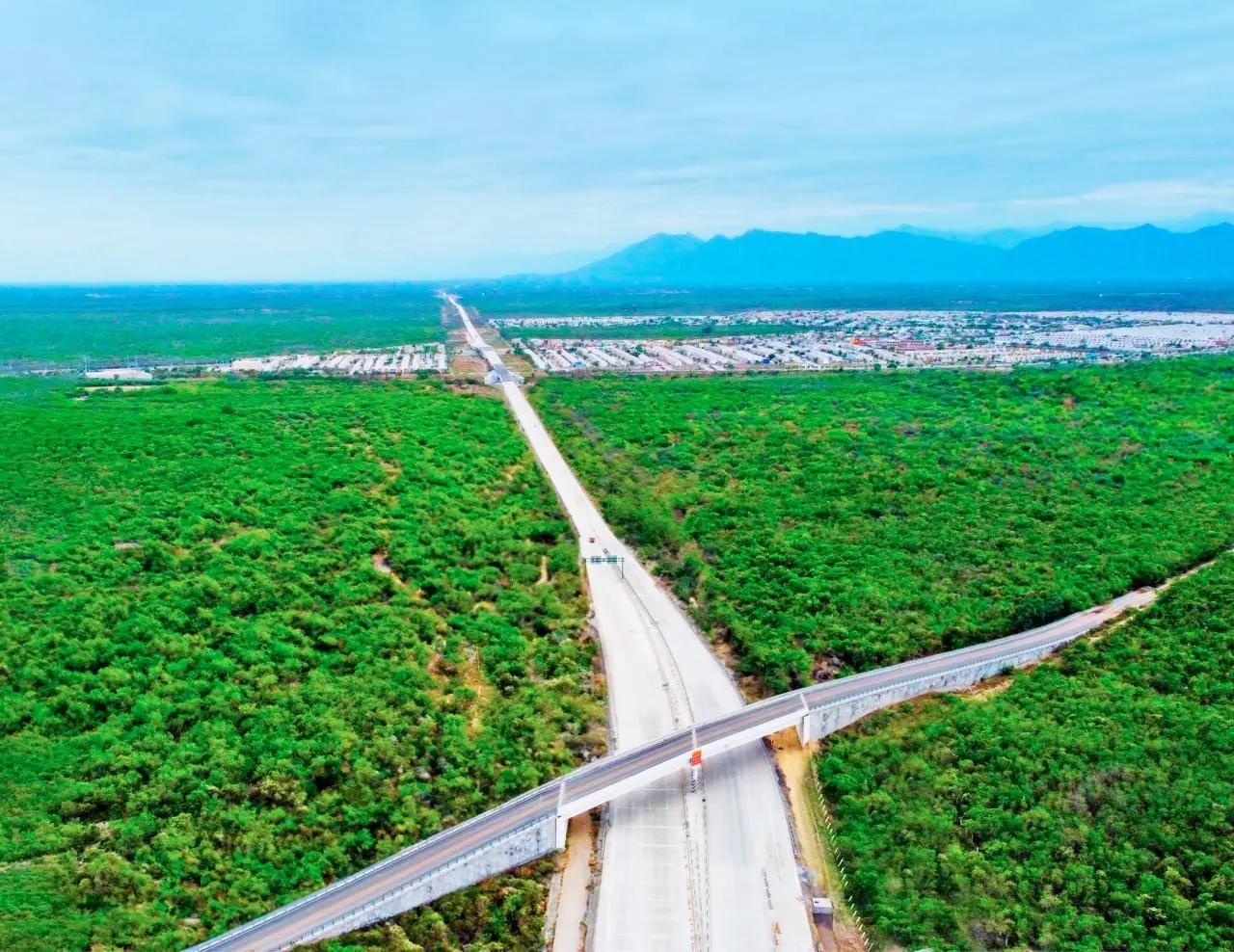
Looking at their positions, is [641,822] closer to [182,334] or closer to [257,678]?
[257,678]

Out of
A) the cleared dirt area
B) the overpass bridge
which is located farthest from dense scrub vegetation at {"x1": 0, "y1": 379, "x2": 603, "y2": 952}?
the cleared dirt area

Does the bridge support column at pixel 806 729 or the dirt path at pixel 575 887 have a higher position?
the bridge support column at pixel 806 729

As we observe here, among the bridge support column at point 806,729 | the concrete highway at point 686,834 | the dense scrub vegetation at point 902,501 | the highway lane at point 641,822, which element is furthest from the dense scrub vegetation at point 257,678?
the dense scrub vegetation at point 902,501

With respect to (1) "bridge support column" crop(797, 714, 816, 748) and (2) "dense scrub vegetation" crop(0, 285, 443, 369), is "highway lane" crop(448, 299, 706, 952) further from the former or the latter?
(2) "dense scrub vegetation" crop(0, 285, 443, 369)

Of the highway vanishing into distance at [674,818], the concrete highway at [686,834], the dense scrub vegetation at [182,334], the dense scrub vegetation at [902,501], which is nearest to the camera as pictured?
the highway vanishing into distance at [674,818]

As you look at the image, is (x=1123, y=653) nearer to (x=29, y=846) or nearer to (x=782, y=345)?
(x=29, y=846)

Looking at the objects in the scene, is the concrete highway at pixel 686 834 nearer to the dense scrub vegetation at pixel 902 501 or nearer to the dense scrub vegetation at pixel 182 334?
the dense scrub vegetation at pixel 902 501
